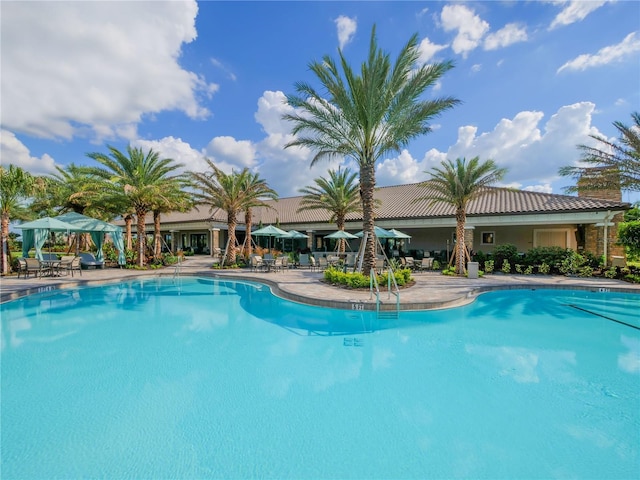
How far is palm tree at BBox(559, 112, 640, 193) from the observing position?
15234 mm

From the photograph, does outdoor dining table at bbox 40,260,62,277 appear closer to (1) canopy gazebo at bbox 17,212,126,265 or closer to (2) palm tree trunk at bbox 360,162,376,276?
(1) canopy gazebo at bbox 17,212,126,265

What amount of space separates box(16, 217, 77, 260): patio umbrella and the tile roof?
9332 mm

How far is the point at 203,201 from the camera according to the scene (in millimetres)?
21859

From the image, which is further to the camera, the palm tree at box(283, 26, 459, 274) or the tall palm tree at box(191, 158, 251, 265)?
the tall palm tree at box(191, 158, 251, 265)

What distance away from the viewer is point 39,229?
60.2 feet

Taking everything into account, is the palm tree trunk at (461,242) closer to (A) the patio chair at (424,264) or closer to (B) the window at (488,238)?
(A) the patio chair at (424,264)

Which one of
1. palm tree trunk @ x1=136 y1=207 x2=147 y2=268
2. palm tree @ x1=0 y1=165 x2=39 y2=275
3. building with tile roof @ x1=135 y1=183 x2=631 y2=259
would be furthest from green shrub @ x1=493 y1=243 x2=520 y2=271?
palm tree @ x1=0 y1=165 x2=39 y2=275

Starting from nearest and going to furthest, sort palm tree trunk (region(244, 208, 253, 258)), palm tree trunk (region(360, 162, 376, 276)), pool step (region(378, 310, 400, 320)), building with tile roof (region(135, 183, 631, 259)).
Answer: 1. pool step (region(378, 310, 400, 320))
2. palm tree trunk (region(360, 162, 376, 276))
3. building with tile roof (region(135, 183, 631, 259))
4. palm tree trunk (region(244, 208, 253, 258))

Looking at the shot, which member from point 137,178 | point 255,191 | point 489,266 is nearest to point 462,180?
point 489,266

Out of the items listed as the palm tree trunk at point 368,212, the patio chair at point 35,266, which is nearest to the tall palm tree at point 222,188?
the patio chair at point 35,266

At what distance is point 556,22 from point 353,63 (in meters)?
7.32

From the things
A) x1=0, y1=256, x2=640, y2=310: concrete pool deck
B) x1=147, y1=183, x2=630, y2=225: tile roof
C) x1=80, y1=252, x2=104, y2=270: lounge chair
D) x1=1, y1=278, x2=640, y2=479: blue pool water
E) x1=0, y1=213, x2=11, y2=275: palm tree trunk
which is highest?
x1=147, y1=183, x2=630, y2=225: tile roof

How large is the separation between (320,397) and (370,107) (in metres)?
11.1

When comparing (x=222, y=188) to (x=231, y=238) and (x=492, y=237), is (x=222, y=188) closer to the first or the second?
(x=231, y=238)
